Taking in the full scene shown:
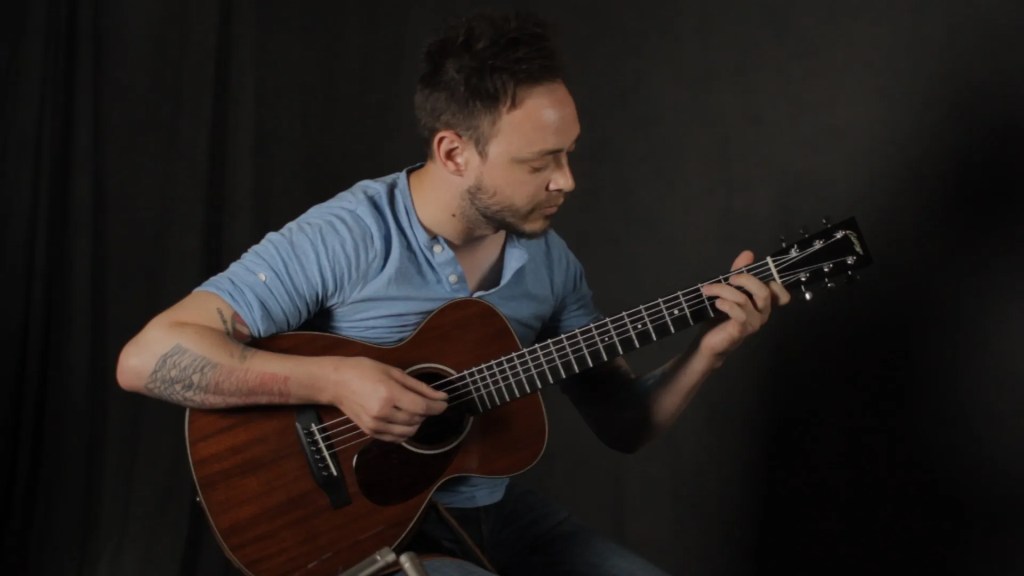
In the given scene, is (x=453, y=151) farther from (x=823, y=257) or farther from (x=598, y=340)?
(x=823, y=257)

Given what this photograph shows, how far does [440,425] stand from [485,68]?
0.64m

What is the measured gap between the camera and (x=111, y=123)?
108 inches

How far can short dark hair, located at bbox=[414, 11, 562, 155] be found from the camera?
1.80 meters

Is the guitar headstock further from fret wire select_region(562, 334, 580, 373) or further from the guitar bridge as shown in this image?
the guitar bridge

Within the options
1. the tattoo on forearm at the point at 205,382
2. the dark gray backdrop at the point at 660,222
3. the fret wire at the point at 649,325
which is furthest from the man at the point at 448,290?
the dark gray backdrop at the point at 660,222

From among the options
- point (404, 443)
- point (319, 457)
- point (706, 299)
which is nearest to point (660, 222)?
point (706, 299)

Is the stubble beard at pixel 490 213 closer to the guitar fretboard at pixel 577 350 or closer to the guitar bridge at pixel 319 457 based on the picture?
the guitar fretboard at pixel 577 350

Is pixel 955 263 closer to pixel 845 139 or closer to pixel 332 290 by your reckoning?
pixel 845 139

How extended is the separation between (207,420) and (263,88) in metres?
1.33

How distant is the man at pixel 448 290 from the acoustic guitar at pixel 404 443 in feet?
0.17

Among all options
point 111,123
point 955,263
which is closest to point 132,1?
point 111,123

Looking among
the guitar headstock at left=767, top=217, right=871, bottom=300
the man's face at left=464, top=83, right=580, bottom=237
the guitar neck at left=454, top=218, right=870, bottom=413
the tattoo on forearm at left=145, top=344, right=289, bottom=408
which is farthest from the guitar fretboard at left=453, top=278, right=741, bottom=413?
the tattoo on forearm at left=145, top=344, right=289, bottom=408

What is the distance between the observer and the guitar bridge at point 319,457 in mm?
1765

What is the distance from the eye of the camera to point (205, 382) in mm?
1683
